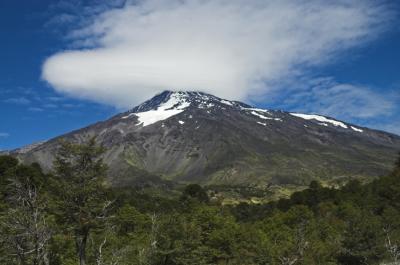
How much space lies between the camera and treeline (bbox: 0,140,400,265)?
121 feet

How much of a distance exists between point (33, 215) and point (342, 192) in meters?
113

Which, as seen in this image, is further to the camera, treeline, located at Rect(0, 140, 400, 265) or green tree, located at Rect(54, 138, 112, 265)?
green tree, located at Rect(54, 138, 112, 265)

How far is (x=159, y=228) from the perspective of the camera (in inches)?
2788

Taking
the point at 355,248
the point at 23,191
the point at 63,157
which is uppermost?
the point at 63,157

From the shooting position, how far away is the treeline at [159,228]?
121 ft

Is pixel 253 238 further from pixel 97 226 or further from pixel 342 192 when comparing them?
pixel 342 192

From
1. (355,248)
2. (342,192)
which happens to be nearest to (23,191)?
(355,248)

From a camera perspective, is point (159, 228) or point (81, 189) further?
Result: point (159, 228)

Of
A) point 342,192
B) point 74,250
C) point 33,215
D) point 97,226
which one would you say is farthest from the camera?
point 342,192

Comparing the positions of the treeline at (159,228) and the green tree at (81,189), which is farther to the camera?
the green tree at (81,189)

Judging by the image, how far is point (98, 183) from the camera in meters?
40.4

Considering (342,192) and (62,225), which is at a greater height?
(342,192)

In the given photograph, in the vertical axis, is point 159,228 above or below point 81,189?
below

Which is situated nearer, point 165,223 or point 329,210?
point 165,223
